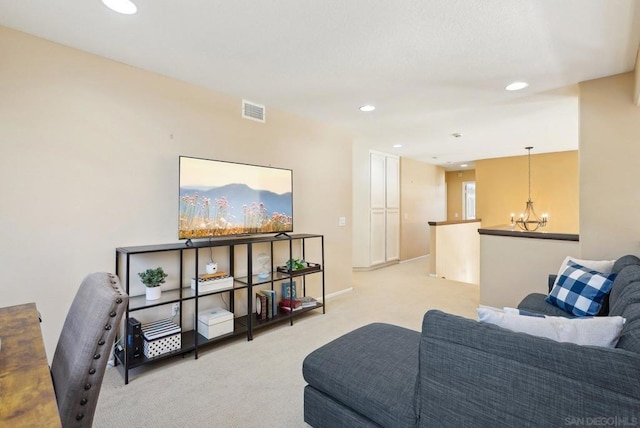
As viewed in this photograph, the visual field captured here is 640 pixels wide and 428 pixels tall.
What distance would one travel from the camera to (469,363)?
43.6 inches

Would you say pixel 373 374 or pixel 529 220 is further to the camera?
pixel 529 220

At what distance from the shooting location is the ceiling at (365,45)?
188 centimetres

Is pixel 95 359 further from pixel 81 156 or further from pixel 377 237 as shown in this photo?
pixel 377 237

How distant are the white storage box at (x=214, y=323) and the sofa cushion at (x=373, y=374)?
4.66ft

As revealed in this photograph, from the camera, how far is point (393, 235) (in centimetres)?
700

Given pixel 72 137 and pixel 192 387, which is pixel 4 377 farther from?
pixel 72 137

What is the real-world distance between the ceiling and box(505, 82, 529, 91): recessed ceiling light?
84mm

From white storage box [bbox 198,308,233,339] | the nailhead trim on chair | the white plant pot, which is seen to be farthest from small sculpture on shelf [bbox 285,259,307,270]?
the nailhead trim on chair

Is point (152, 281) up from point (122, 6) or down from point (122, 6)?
down

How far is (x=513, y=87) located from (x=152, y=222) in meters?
3.71

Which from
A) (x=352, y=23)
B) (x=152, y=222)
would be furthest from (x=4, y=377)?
(x=352, y=23)

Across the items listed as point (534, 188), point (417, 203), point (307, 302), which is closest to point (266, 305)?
point (307, 302)

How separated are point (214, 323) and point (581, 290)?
9.97 feet

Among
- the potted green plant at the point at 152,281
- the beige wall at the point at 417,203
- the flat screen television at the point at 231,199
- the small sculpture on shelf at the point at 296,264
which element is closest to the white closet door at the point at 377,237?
the beige wall at the point at 417,203
